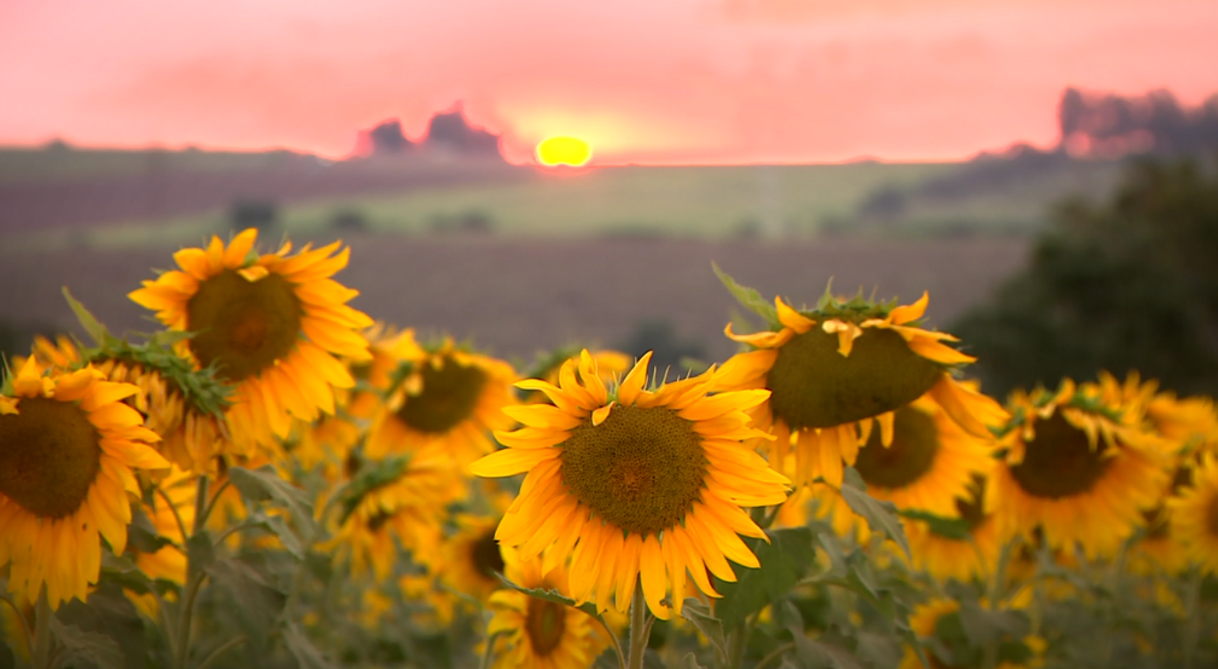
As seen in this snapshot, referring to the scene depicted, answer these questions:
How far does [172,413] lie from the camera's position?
2361 mm

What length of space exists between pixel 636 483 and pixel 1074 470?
92.1 inches

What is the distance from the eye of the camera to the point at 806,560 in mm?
2289

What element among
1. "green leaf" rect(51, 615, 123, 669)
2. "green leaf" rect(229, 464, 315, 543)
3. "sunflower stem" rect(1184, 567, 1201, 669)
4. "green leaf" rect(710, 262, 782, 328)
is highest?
"green leaf" rect(710, 262, 782, 328)

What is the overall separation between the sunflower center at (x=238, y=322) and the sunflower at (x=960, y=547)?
2.61 m

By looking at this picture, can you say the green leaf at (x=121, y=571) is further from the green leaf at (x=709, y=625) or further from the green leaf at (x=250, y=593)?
the green leaf at (x=709, y=625)

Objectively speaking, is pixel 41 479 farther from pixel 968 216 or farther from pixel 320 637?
pixel 968 216

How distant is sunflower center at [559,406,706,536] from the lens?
190 centimetres

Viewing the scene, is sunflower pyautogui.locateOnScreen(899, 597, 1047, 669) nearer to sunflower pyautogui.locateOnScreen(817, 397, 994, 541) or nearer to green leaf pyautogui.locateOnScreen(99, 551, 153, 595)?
sunflower pyautogui.locateOnScreen(817, 397, 994, 541)

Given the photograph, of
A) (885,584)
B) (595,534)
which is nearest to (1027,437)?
(885,584)

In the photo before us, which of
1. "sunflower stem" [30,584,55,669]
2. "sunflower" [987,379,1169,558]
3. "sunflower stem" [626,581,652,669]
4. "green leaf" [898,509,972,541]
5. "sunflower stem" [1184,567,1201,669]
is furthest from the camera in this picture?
"sunflower stem" [1184,567,1201,669]

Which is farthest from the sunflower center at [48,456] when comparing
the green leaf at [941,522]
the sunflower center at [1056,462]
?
the sunflower center at [1056,462]

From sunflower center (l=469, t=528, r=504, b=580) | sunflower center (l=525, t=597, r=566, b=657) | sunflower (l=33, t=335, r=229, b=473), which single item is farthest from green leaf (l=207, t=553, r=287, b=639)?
sunflower center (l=469, t=528, r=504, b=580)

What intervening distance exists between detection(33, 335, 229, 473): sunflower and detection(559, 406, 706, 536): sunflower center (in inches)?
38.7

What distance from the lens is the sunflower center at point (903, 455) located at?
3484 millimetres
